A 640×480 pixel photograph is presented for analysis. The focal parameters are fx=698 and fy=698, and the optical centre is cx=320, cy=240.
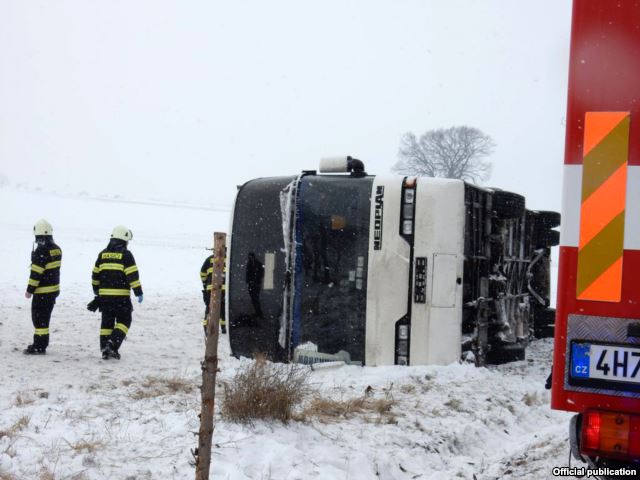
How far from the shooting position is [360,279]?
7.73m

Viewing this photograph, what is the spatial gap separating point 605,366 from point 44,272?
8.37 metres

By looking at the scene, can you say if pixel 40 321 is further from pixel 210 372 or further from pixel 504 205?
pixel 210 372

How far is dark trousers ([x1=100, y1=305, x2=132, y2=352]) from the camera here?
9.32 metres

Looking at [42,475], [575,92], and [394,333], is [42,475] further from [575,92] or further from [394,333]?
[394,333]

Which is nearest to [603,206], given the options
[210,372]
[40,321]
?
[210,372]

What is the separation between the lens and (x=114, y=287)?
31.0 ft

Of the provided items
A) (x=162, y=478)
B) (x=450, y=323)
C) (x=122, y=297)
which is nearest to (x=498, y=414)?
A: (x=450, y=323)

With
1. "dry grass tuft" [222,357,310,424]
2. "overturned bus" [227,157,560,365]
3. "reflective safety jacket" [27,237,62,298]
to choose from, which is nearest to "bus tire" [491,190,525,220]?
"overturned bus" [227,157,560,365]

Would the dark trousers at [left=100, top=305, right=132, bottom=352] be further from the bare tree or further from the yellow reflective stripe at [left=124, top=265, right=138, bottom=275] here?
the bare tree

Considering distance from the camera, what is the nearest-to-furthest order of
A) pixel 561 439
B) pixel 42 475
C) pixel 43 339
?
pixel 42 475 → pixel 561 439 → pixel 43 339

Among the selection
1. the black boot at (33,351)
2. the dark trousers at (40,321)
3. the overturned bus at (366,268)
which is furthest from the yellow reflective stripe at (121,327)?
the overturned bus at (366,268)

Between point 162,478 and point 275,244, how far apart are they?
168 inches

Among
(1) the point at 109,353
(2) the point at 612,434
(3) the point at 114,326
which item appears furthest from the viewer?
(3) the point at 114,326

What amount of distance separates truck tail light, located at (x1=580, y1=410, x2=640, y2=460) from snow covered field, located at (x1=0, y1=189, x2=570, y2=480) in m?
1.96
